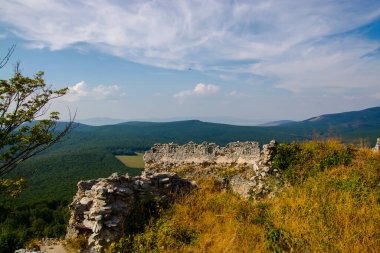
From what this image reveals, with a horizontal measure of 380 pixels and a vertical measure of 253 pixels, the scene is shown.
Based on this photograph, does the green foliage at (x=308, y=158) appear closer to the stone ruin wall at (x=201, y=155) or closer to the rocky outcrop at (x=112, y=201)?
the rocky outcrop at (x=112, y=201)

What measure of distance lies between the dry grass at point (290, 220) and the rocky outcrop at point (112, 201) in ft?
1.96

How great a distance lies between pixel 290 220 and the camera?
752 cm

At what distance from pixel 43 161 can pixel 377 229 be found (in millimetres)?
95652

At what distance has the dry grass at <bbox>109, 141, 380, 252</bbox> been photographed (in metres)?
6.50

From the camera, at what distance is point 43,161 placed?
89.6m

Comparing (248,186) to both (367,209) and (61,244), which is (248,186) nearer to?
(367,209)

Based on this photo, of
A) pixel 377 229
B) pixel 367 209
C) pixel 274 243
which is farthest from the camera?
pixel 367 209

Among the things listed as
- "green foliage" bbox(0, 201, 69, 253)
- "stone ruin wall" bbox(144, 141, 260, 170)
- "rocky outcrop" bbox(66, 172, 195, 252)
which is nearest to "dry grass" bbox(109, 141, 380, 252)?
"rocky outcrop" bbox(66, 172, 195, 252)

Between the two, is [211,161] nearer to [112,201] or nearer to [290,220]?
[112,201]

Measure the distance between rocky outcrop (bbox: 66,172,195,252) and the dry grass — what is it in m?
0.60

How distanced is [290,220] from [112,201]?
518 centimetres

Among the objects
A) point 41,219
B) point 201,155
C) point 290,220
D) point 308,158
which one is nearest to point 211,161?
point 201,155

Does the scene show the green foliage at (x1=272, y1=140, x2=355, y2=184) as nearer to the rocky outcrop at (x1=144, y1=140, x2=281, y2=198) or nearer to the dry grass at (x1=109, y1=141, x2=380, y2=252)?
the dry grass at (x1=109, y1=141, x2=380, y2=252)

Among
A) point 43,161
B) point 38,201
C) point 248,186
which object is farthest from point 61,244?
point 43,161
